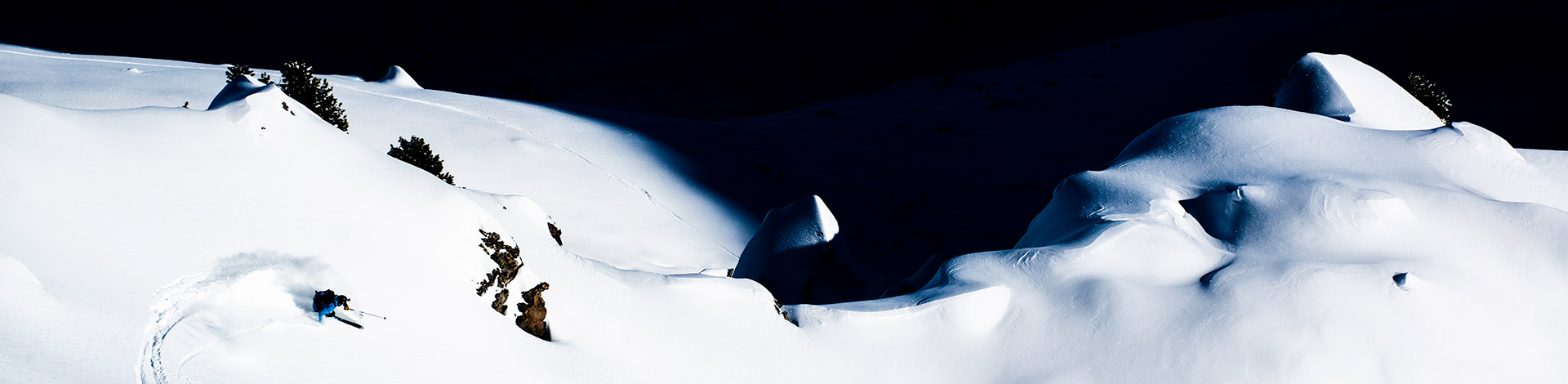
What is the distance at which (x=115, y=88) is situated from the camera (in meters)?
5.76

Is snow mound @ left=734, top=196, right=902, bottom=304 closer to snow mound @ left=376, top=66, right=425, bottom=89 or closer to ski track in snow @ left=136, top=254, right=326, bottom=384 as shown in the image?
ski track in snow @ left=136, top=254, right=326, bottom=384

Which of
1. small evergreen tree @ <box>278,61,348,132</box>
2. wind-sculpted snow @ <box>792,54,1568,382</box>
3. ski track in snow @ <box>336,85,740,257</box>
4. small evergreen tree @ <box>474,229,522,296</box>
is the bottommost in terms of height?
ski track in snow @ <box>336,85,740,257</box>

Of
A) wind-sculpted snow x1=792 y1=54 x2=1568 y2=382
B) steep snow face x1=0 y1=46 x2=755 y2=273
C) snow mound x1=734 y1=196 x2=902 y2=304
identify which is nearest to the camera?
wind-sculpted snow x1=792 y1=54 x2=1568 y2=382

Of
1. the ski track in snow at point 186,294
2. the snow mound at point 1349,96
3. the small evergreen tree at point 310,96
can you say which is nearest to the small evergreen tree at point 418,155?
the small evergreen tree at point 310,96

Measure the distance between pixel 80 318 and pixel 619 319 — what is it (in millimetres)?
1054

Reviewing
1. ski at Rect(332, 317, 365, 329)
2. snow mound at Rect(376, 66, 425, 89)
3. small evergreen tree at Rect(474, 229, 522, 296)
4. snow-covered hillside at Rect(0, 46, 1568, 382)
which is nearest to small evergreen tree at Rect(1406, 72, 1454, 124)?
snow-covered hillside at Rect(0, 46, 1568, 382)

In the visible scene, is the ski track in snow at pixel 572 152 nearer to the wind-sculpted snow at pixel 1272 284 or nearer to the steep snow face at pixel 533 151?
the steep snow face at pixel 533 151

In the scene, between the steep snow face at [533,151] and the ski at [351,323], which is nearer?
the ski at [351,323]

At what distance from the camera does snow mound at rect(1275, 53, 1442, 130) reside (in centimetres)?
498

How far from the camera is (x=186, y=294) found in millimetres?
1865

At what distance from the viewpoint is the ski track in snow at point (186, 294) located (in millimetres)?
1764

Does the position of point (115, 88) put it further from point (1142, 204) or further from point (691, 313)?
point (1142, 204)

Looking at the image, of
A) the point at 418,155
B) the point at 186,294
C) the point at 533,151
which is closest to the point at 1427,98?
the point at 533,151

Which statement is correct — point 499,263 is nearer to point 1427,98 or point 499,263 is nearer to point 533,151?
point 533,151
